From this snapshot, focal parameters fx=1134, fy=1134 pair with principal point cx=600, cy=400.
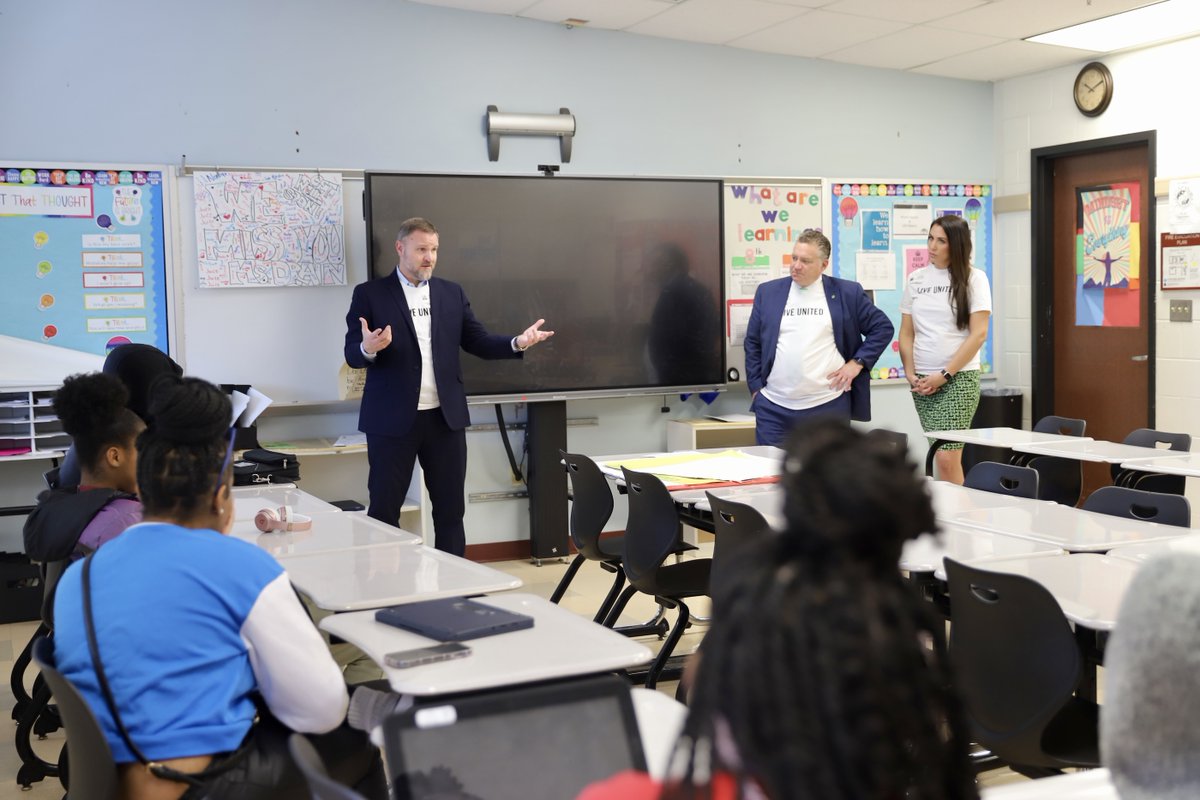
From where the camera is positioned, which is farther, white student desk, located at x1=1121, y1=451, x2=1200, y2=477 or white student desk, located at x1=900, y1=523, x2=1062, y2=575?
white student desk, located at x1=1121, y1=451, x2=1200, y2=477

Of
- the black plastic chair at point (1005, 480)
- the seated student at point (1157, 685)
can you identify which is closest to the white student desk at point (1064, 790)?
the seated student at point (1157, 685)

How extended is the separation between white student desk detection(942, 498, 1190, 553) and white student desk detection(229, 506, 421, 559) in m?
1.59

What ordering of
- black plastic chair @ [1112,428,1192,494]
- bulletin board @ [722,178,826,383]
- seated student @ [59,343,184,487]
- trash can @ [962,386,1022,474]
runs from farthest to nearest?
trash can @ [962,386,1022,474], bulletin board @ [722,178,826,383], black plastic chair @ [1112,428,1192,494], seated student @ [59,343,184,487]

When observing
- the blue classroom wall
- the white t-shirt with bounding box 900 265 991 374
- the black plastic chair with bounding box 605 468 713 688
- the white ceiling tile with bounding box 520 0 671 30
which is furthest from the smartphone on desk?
the white ceiling tile with bounding box 520 0 671 30

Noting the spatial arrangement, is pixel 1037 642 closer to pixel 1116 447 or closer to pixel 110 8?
pixel 1116 447

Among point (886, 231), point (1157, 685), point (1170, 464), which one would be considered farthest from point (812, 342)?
point (1157, 685)

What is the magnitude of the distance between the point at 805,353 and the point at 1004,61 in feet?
9.48

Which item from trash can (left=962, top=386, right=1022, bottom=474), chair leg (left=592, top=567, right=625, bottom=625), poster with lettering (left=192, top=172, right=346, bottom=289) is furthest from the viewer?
trash can (left=962, top=386, right=1022, bottom=474)

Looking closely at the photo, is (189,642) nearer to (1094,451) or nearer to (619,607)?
(619,607)

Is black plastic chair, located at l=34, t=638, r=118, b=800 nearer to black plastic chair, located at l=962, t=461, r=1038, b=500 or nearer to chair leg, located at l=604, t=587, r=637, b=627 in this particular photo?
chair leg, located at l=604, t=587, r=637, b=627

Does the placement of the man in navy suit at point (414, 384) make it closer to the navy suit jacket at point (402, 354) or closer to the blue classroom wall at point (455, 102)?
the navy suit jacket at point (402, 354)

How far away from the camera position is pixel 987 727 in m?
2.31

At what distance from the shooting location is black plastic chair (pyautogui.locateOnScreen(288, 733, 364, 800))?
3.90 feet

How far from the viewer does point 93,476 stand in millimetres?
2838
